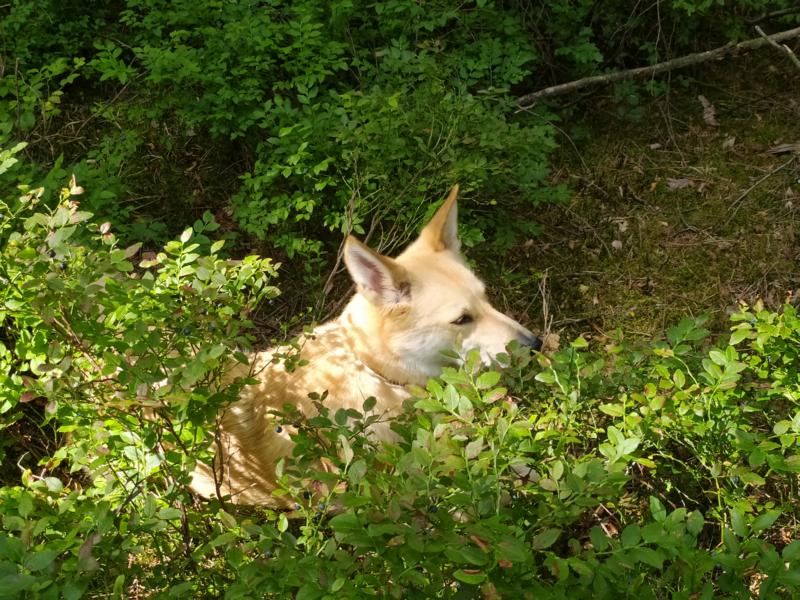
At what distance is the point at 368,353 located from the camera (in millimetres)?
3135

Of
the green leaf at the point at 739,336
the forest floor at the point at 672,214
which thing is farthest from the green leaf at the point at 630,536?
the forest floor at the point at 672,214

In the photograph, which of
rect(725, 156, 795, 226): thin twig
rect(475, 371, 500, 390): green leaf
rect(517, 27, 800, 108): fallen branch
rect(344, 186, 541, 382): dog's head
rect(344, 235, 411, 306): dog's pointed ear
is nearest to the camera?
rect(475, 371, 500, 390): green leaf

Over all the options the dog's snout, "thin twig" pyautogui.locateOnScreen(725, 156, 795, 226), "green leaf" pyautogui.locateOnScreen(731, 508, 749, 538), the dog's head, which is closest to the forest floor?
"thin twig" pyautogui.locateOnScreen(725, 156, 795, 226)

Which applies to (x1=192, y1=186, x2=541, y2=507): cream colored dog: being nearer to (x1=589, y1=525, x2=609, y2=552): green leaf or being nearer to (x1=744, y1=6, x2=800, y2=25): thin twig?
(x1=589, y1=525, x2=609, y2=552): green leaf

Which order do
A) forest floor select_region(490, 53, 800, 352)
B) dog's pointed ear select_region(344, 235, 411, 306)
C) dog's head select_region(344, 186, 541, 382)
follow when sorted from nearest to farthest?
dog's pointed ear select_region(344, 235, 411, 306)
dog's head select_region(344, 186, 541, 382)
forest floor select_region(490, 53, 800, 352)

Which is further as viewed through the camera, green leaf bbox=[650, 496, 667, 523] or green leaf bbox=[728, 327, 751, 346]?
green leaf bbox=[728, 327, 751, 346]

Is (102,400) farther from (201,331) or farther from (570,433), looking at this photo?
(570,433)

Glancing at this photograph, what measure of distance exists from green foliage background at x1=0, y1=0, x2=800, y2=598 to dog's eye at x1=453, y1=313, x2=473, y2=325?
546 millimetres

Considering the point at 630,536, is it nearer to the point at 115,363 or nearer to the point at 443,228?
the point at 115,363

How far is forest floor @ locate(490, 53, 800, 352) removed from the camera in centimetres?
479

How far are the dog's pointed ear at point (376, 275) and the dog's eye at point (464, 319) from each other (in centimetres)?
28

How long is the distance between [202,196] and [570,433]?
14.0 ft

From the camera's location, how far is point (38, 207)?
3.91 meters

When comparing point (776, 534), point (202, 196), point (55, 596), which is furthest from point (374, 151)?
point (55, 596)
